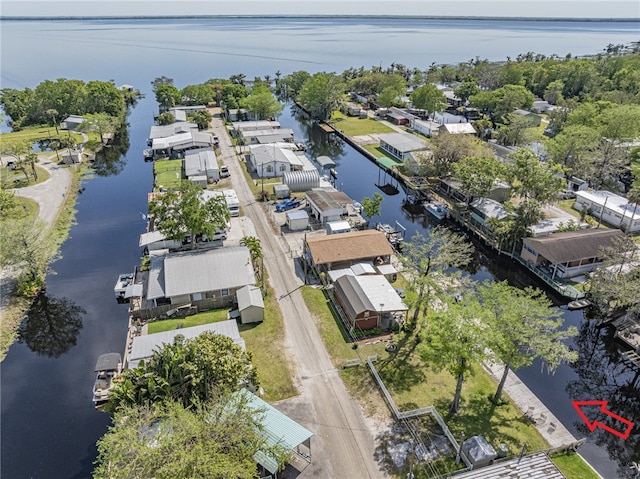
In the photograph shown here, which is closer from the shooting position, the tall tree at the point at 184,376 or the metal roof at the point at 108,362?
the tall tree at the point at 184,376

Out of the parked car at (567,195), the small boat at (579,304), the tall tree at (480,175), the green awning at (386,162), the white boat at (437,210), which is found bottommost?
the small boat at (579,304)

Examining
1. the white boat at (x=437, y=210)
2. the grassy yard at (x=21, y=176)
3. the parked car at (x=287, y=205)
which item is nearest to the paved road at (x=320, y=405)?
the parked car at (x=287, y=205)

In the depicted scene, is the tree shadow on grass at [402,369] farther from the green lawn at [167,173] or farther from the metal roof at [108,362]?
the green lawn at [167,173]

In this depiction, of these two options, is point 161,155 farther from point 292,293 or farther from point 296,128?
point 292,293

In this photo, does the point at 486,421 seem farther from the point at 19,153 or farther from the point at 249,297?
the point at 19,153

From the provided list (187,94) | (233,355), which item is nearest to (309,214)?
(233,355)

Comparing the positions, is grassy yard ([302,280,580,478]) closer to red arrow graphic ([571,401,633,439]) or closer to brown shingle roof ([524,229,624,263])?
red arrow graphic ([571,401,633,439])
